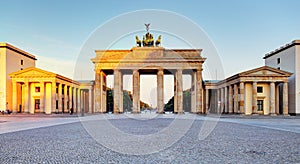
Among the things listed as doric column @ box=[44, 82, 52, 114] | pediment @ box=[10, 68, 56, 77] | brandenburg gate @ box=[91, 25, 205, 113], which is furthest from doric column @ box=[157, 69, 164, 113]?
pediment @ box=[10, 68, 56, 77]

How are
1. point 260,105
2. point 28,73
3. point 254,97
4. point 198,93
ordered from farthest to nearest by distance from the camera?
point 198,93
point 28,73
point 260,105
point 254,97

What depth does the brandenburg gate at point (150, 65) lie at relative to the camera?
5303 cm

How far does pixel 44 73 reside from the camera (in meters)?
53.0

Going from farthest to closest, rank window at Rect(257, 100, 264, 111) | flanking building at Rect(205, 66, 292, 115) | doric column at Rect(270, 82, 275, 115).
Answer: window at Rect(257, 100, 264, 111) → doric column at Rect(270, 82, 275, 115) → flanking building at Rect(205, 66, 292, 115)

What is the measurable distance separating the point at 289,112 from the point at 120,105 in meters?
30.5

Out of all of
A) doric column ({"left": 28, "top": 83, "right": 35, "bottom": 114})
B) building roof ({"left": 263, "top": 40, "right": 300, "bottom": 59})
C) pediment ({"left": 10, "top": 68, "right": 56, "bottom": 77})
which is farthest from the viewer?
doric column ({"left": 28, "top": 83, "right": 35, "bottom": 114})

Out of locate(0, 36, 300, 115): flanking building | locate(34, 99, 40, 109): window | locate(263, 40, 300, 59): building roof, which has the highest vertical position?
locate(263, 40, 300, 59): building roof

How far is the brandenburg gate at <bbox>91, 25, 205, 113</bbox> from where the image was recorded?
174 ft

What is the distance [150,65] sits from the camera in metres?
53.0

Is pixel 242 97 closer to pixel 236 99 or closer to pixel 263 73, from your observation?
pixel 236 99

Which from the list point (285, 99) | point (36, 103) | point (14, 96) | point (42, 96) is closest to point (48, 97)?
point (42, 96)

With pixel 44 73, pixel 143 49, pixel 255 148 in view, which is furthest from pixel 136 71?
pixel 255 148

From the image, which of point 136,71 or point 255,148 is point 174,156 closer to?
point 255,148

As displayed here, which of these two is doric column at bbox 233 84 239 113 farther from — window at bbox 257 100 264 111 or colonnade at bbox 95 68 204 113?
colonnade at bbox 95 68 204 113
